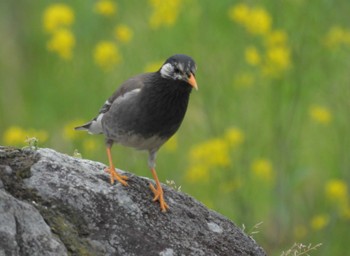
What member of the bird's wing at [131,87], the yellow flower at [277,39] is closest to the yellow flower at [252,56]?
the yellow flower at [277,39]

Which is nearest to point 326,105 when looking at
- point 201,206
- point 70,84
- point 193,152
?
Answer: point 193,152

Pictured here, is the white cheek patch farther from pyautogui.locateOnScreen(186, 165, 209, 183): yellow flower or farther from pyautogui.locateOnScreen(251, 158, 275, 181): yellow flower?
pyautogui.locateOnScreen(251, 158, 275, 181): yellow flower

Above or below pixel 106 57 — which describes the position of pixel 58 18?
above

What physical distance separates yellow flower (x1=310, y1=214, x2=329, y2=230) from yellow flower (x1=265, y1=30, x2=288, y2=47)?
185 centimetres

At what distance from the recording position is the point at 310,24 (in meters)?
9.43

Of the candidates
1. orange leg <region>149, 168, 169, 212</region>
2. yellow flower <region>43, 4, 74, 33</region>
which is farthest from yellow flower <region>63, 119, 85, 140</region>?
orange leg <region>149, 168, 169, 212</region>

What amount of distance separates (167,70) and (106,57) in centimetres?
400

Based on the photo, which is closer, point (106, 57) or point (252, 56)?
point (252, 56)

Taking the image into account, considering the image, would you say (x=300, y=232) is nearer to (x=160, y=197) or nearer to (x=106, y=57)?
(x=106, y=57)

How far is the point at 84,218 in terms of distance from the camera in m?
4.29

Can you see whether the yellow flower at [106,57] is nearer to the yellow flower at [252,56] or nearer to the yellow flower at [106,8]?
the yellow flower at [106,8]

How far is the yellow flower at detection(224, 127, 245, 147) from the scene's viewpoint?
9.21 meters

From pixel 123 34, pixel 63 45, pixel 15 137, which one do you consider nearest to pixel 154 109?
pixel 15 137

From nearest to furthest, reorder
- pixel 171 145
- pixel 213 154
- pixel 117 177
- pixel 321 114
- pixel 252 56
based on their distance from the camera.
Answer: pixel 117 177 → pixel 213 154 → pixel 252 56 → pixel 171 145 → pixel 321 114
